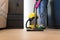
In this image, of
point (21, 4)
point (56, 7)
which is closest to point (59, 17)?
point (56, 7)

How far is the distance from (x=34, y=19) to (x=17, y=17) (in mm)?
743

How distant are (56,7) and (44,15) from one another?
24 cm

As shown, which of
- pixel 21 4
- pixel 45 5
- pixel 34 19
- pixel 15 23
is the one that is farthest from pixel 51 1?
pixel 15 23

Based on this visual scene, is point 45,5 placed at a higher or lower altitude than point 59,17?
higher

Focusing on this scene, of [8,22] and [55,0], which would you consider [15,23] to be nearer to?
[8,22]

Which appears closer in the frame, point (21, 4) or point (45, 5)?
point (45, 5)

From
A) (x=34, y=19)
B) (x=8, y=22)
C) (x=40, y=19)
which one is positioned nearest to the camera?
(x=34, y=19)

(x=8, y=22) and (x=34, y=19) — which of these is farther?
(x=8, y=22)

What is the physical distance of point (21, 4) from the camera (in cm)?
240

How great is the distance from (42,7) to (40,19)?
185 mm

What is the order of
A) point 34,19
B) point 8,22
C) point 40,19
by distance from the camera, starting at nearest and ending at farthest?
point 34,19 → point 40,19 → point 8,22

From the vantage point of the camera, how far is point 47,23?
2.01 metres

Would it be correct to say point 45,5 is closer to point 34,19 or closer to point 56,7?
point 56,7

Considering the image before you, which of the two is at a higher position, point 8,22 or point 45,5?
point 45,5
